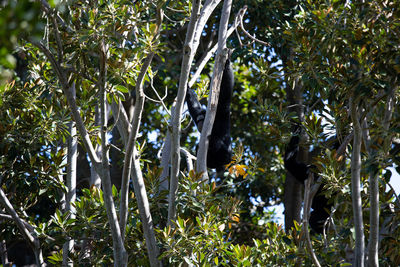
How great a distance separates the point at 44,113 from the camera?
4965 millimetres

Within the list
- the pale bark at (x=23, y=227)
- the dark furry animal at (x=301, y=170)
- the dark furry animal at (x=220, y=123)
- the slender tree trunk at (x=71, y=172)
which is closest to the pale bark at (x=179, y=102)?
the dark furry animal at (x=220, y=123)

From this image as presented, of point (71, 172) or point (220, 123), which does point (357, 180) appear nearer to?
point (220, 123)

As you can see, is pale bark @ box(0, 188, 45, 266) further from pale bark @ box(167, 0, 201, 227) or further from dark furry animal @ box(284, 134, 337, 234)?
dark furry animal @ box(284, 134, 337, 234)

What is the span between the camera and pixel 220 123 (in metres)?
5.39

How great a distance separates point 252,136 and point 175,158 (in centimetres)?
477

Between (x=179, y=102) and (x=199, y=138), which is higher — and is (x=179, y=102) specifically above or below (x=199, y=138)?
above

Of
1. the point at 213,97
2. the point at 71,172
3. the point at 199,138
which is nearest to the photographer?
the point at 213,97

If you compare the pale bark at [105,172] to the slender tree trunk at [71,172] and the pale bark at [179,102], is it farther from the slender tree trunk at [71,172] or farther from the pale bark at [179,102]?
the slender tree trunk at [71,172]

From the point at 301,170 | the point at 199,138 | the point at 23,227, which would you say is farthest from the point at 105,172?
the point at 301,170

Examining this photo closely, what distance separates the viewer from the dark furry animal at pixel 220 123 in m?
5.22

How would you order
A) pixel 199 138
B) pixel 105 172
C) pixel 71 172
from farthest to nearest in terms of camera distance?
pixel 71 172, pixel 199 138, pixel 105 172

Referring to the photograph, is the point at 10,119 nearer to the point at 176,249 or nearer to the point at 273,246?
the point at 176,249

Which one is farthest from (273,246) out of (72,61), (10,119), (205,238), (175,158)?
(10,119)

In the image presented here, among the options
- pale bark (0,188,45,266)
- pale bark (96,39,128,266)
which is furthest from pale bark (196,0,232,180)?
pale bark (0,188,45,266)
